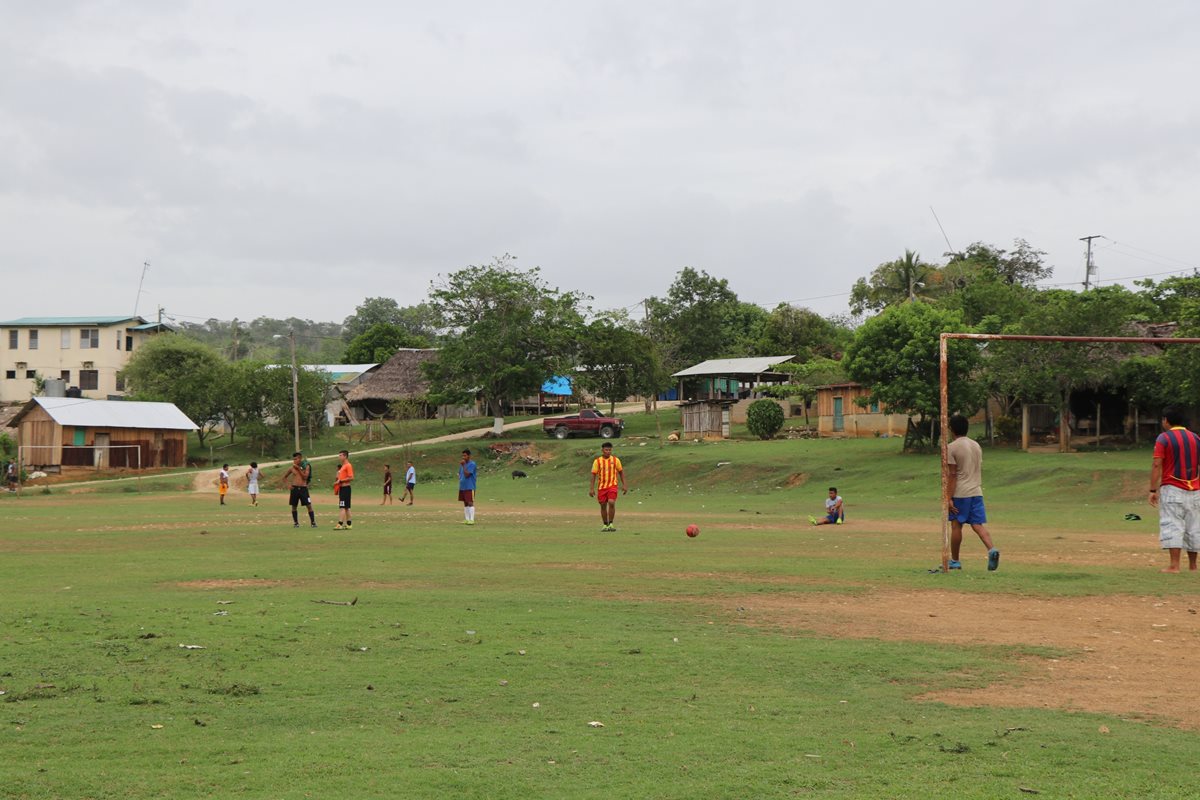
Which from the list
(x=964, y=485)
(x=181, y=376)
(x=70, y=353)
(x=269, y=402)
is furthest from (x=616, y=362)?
(x=964, y=485)

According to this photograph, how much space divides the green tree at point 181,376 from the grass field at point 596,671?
61.3 metres

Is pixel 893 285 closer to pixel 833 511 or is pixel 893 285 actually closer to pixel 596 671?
pixel 833 511

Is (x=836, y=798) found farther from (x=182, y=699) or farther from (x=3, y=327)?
(x=3, y=327)

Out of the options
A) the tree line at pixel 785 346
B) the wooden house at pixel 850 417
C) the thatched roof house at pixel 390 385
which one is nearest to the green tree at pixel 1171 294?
the tree line at pixel 785 346

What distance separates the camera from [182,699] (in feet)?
30.4

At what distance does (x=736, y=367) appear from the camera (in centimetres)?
8969

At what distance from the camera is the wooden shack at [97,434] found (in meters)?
71.8

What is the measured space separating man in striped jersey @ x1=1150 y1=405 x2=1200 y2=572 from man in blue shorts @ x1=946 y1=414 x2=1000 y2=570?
8.19ft

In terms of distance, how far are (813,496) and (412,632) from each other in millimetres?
36851

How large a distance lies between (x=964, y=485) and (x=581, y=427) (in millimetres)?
62176

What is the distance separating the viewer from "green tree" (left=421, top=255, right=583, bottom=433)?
255 feet

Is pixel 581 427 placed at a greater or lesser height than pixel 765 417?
lesser

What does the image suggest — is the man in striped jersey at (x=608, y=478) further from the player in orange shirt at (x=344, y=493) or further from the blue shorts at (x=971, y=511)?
the blue shorts at (x=971, y=511)

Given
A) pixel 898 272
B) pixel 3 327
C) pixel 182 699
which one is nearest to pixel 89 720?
pixel 182 699
